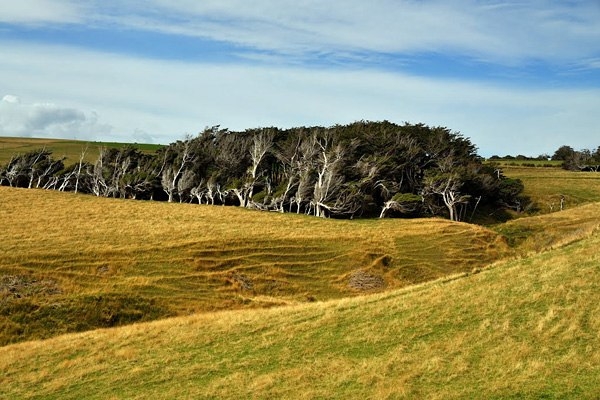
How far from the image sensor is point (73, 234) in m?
53.9

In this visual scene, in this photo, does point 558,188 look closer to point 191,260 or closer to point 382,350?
point 191,260

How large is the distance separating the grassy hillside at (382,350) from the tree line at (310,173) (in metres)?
46.7

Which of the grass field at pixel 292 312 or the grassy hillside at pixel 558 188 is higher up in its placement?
the grassy hillside at pixel 558 188

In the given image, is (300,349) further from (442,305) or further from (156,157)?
(156,157)

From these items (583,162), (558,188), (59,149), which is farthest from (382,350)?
(59,149)

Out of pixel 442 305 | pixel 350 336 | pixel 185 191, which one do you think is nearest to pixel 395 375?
pixel 350 336

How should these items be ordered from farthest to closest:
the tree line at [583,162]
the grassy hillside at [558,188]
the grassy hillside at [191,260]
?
1. the tree line at [583,162]
2. the grassy hillside at [558,188]
3. the grassy hillside at [191,260]

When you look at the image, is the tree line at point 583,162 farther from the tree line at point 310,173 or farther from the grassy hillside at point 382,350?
the grassy hillside at point 382,350

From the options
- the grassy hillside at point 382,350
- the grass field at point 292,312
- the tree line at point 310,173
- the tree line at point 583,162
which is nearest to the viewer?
the grassy hillside at point 382,350

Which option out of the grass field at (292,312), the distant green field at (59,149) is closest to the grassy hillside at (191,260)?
the grass field at (292,312)

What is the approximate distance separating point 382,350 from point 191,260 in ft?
103

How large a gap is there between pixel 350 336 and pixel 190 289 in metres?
24.6

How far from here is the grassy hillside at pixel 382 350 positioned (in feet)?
51.9

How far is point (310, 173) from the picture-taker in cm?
7725
